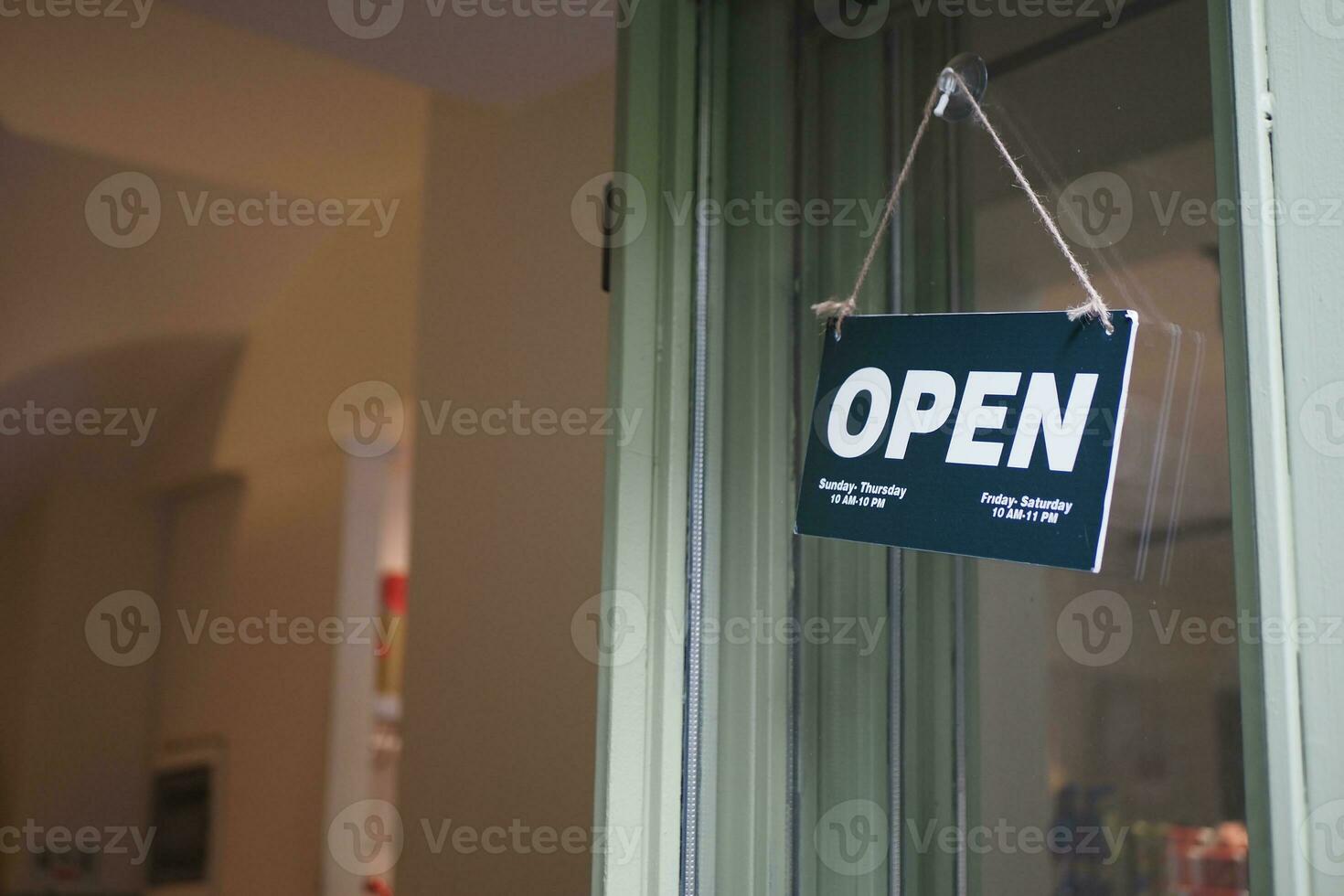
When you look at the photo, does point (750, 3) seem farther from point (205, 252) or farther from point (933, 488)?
point (205, 252)

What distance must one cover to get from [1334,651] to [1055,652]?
29 centimetres

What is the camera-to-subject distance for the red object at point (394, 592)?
5566mm

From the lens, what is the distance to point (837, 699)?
3.98 ft

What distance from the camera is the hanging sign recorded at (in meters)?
0.94

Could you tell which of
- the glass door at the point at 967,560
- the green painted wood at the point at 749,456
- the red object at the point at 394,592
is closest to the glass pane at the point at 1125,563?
the glass door at the point at 967,560

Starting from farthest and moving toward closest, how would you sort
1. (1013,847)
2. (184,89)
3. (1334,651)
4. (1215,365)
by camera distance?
(184,89)
(1013,847)
(1215,365)
(1334,651)

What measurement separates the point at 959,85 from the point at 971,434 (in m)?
0.36

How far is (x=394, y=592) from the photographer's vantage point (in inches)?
220

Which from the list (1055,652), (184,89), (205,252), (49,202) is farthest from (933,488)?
(205,252)

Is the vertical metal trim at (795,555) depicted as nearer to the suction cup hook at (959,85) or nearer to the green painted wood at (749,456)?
the green painted wood at (749,456)

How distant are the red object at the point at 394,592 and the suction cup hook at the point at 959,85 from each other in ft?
15.4

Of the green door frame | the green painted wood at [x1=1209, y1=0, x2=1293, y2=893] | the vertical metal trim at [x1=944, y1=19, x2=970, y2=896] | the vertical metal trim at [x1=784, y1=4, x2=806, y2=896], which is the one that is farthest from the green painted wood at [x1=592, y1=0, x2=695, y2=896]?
the green painted wood at [x1=1209, y1=0, x2=1293, y2=893]

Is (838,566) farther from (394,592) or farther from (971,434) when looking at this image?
(394,592)

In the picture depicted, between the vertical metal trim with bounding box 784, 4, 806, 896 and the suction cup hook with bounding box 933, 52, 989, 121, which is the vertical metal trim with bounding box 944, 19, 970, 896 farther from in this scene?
the vertical metal trim with bounding box 784, 4, 806, 896
